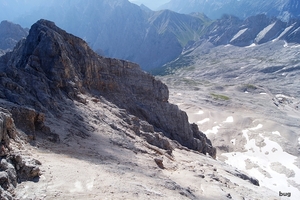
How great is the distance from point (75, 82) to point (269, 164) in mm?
69444

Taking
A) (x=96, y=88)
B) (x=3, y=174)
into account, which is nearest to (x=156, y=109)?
(x=96, y=88)

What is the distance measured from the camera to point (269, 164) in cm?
8856

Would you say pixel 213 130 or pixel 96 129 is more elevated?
pixel 213 130

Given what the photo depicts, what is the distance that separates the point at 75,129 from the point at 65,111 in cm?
418

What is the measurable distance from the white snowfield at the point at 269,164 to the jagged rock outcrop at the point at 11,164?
64487 mm

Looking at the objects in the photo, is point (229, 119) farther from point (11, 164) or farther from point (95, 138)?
A: point (11, 164)

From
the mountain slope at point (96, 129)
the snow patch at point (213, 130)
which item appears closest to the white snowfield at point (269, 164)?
the snow patch at point (213, 130)

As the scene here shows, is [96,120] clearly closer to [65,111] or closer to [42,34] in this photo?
[65,111]

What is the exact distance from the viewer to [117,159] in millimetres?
31031

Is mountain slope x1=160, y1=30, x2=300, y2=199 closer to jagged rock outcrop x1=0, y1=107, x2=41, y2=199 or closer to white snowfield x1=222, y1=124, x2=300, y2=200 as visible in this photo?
white snowfield x1=222, y1=124, x2=300, y2=200

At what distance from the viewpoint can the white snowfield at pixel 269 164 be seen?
74287 mm

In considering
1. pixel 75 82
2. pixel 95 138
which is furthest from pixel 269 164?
pixel 95 138

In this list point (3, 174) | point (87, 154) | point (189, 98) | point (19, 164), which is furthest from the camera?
point (189, 98)

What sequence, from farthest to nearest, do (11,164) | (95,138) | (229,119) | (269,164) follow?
(229,119) → (269,164) → (95,138) → (11,164)
